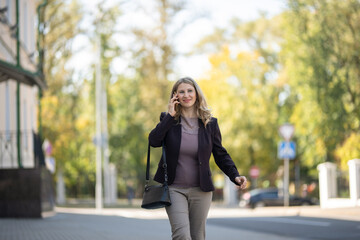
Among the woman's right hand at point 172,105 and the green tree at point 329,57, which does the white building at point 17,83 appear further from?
the green tree at point 329,57

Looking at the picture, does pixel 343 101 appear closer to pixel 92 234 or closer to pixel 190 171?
pixel 92 234

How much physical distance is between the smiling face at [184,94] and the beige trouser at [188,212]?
70 centimetres

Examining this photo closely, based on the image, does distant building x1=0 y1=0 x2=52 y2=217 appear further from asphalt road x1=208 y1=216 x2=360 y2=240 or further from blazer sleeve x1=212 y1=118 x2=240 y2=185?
blazer sleeve x1=212 y1=118 x2=240 y2=185

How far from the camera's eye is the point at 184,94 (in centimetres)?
577

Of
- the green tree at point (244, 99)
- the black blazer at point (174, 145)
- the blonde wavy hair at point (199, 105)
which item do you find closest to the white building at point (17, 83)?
the blonde wavy hair at point (199, 105)

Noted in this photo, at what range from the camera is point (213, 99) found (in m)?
46.9

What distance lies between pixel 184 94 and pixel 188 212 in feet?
3.16

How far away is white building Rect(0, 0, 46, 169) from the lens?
56.8 ft

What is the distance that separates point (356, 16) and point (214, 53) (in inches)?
720

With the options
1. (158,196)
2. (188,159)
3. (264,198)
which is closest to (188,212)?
(158,196)

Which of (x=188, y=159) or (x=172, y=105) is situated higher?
(x=172, y=105)

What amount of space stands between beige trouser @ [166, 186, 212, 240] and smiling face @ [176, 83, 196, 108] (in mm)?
705

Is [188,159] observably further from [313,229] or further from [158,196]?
[313,229]

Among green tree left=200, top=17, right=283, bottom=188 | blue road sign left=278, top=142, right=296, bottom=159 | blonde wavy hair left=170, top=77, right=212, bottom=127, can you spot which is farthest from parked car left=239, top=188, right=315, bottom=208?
blonde wavy hair left=170, top=77, right=212, bottom=127
